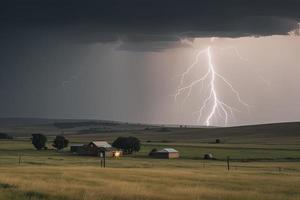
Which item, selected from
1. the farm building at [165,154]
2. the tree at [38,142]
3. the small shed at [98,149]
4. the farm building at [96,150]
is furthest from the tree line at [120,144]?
the farm building at [165,154]

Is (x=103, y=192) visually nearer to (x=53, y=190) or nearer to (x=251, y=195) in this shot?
(x=53, y=190)

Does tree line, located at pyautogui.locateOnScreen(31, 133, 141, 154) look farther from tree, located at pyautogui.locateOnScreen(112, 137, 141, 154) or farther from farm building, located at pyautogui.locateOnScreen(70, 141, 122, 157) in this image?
farm building, located at pyautogui.locateOnScreen(70, 141, 122, 157)

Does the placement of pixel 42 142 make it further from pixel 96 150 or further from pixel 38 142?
pixel 96 150

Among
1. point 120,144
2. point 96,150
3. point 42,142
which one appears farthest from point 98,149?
point 42,142

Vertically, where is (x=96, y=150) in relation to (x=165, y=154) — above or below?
Answer: above

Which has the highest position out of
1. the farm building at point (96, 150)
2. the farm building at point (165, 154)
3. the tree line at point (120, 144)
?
the tree line at point (120, 144)

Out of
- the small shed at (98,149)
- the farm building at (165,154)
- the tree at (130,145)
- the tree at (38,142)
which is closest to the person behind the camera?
the farm building at (165,154)

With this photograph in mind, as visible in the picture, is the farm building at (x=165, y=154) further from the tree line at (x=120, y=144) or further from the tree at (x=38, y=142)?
the tree at (x=38, y=142)

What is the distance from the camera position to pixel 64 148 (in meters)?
133

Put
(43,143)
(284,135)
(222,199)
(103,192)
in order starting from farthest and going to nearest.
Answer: (284,135) < (43,143) < (103,192) < (222,199)

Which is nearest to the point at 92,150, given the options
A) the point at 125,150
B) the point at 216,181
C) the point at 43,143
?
the point at 125,150

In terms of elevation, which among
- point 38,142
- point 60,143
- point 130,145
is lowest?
point 130,145

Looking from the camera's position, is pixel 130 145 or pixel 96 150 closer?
pixel 96 150

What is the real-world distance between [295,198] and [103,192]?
8.74m
